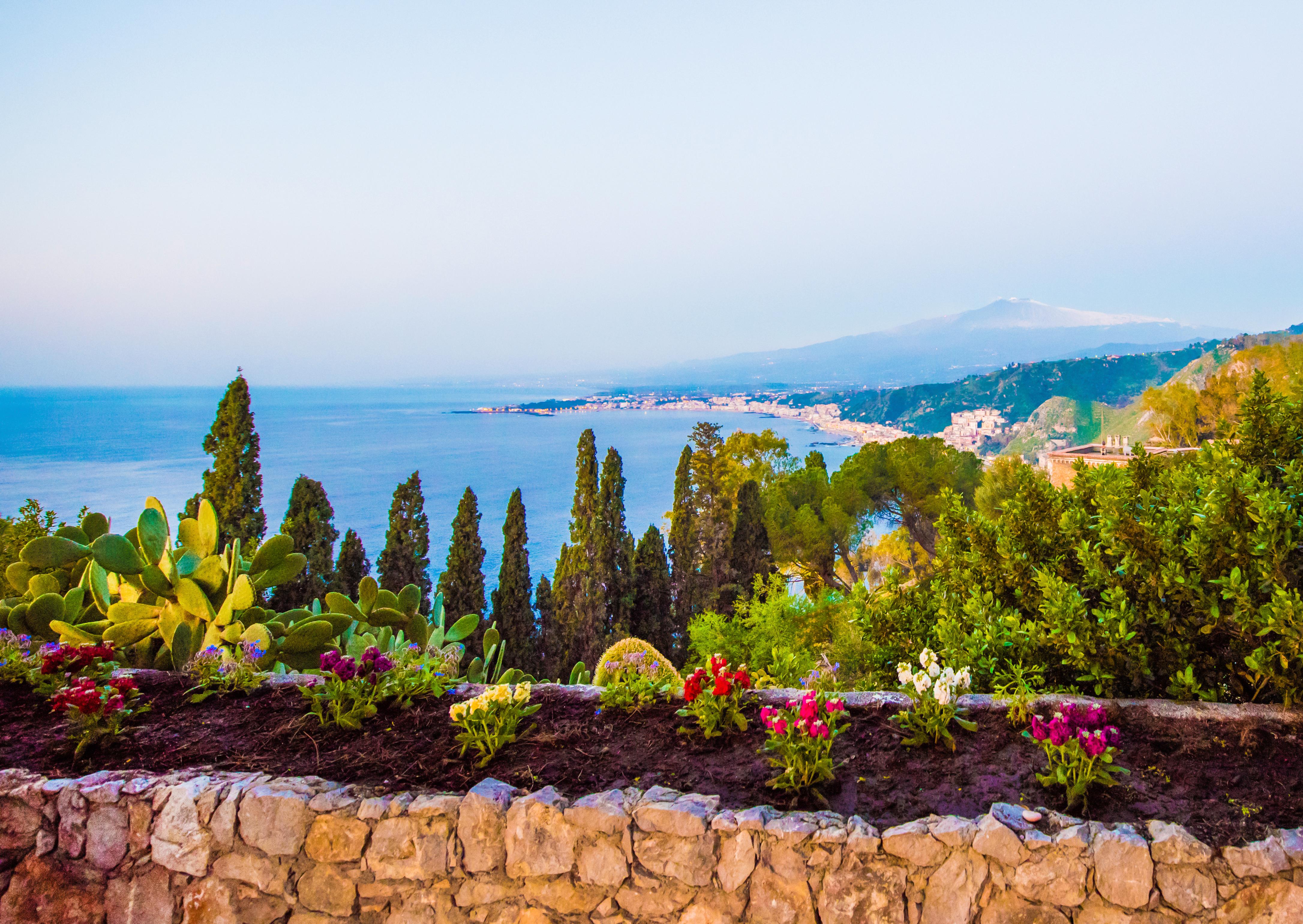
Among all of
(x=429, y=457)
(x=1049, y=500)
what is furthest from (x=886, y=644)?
(x=429, y=457)

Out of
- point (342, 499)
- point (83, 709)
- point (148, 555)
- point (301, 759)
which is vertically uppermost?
point (148, 555)

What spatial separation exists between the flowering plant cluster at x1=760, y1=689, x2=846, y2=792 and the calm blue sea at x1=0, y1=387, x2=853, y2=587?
23924mm

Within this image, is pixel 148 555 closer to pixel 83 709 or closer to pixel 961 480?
pixel 83 709

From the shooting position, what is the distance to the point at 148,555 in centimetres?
495

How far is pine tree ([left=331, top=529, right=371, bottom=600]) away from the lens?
53.7ft

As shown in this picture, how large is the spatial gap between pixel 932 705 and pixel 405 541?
15.8 metres

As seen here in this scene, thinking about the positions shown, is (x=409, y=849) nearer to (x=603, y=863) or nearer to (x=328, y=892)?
(x=328, y=892)

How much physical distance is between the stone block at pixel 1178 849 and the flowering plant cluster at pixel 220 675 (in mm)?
3968

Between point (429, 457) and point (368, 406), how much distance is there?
78.1 metres

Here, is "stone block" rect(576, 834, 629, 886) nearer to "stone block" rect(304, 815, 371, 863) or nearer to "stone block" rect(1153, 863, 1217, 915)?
"stone block" rect(304, 815, 371, 863)

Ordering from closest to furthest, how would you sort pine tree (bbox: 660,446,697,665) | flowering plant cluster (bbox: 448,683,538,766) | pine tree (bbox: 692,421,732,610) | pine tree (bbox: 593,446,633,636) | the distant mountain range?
flowering plant cluster (bbox: 448,683,538,766)
pine tree (bbox: 593,446,633,636)
pine tree (bbox: 692,421,732,610)
pine tree (bbox: 660,446,697,665)
the distant mountain range

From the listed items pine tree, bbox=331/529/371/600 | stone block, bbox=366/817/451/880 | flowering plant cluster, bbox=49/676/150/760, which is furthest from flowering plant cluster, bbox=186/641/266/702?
pine tree, bbox=331/529/371/600

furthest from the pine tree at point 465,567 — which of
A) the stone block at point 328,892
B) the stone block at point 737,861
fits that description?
the stone block at point 737,861

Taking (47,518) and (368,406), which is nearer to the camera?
(47,518)
